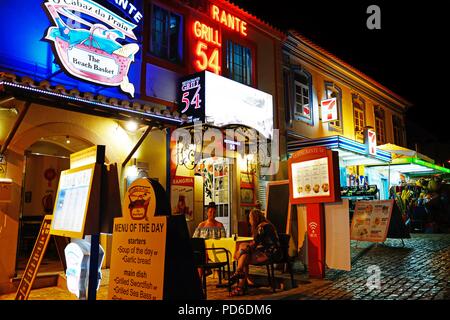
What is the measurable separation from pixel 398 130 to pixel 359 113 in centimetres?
660

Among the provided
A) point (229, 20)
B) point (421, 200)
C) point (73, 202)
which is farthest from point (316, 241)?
point (421, 200)

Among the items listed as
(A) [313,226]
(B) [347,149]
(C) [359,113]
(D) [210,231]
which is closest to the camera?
(A) [313,226]

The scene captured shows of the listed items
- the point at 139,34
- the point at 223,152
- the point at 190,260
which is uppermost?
the point at 139,34

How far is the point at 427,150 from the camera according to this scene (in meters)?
37.2

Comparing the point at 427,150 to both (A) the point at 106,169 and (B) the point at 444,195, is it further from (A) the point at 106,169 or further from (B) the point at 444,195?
(A) the point at 106,169

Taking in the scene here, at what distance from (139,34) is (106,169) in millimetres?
6522

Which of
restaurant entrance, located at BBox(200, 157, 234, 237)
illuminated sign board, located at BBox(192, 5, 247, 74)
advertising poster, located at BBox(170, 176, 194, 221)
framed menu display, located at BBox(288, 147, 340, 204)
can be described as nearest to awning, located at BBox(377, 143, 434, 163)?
restaurant entrance, located at BBox(200, 157, 234, 237)

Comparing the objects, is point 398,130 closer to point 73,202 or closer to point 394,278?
point 394,278

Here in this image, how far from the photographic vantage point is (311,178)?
26.5 feet

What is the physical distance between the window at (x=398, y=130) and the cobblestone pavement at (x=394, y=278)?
1555 centimetres

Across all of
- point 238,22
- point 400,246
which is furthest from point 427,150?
point 238,22

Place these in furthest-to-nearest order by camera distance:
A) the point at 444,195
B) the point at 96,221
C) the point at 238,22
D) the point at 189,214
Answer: the point at 444,195 → the point at 238,22 → the point at 189,214 → the point at 96,221

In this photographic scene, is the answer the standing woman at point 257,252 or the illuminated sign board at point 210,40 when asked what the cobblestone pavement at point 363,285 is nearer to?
the standing woman at point 257,252

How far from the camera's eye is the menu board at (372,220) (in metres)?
11.7
